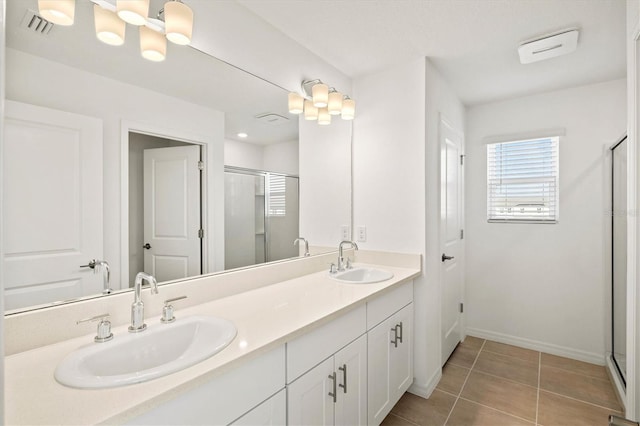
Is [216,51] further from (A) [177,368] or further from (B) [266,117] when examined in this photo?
(A) [177,368]

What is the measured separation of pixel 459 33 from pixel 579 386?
8.68 feet

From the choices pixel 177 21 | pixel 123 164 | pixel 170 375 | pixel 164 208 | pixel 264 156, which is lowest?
pixel 170 375

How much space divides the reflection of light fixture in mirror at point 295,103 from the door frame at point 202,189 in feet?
2.31

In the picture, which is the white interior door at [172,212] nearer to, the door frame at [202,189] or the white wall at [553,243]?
the door frame at [202,189]

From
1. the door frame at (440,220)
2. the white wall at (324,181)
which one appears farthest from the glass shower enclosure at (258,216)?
the door frame at (440,220)

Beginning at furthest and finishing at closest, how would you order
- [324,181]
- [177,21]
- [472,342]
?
[472,342]
[324,181]
[177,21]

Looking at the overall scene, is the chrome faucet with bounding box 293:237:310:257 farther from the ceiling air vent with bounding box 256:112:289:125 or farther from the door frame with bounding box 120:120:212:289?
the ceiling air vent with bounding box 256:112:289:125

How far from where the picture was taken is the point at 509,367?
101 inches

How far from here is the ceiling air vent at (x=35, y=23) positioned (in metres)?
0.99

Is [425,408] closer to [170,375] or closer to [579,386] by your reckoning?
[579,386]

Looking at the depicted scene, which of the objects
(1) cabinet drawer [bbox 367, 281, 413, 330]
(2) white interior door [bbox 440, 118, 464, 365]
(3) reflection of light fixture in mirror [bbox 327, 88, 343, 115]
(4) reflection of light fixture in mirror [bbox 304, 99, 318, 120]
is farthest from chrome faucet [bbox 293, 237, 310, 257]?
(2) white interior door [bbox 440, 118, 464, 365]

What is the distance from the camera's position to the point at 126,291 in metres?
1.20

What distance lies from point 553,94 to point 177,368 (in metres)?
3.48

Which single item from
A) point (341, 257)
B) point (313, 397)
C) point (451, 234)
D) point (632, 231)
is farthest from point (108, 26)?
point (451, 234)
